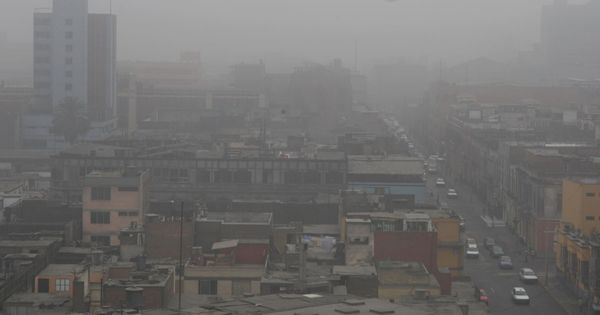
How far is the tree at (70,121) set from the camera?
3884cm

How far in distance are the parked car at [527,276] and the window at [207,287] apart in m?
7.30

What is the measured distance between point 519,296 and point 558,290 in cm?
135

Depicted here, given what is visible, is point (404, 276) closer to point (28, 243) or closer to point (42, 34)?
point (28, 243)

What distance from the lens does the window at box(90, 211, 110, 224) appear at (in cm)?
1995

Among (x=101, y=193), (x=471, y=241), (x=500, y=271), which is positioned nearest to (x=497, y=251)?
(x=471, y=241)

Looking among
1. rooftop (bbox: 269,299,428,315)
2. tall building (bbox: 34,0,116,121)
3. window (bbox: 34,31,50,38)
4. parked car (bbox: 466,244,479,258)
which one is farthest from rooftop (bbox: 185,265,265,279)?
window (bbox: 34,31,50,38)

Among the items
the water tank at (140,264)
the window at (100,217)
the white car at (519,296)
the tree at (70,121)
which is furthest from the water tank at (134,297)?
the tree at (70,121)

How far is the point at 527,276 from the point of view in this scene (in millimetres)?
21438

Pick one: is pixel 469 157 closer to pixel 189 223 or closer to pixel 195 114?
pixel 195 114

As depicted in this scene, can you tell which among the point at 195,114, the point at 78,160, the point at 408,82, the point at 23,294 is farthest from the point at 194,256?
the point at 408,82

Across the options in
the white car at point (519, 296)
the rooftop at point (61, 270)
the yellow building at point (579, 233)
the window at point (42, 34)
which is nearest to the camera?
the rooftop at point (61, 270)

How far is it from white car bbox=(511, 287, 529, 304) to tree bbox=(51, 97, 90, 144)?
20.9m

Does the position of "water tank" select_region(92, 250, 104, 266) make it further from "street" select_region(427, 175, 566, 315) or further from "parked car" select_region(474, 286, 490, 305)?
"street" select_region(427, 175, 566, 315)

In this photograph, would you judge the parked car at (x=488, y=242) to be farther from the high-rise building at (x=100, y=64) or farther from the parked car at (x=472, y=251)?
the high-rise building at (x=100, y=64)
